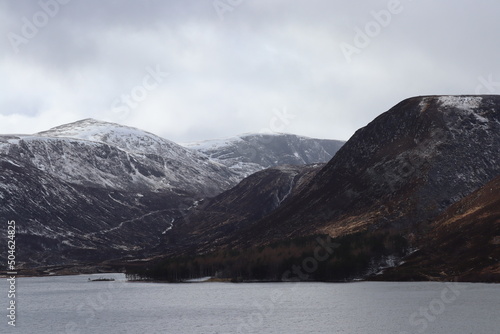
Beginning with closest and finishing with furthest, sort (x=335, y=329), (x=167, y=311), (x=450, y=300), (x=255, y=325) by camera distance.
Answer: (x=335, y=329), (x=255, y=325), (x=450, y=300), (x=167, y=311)

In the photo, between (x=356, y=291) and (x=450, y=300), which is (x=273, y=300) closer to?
(x=356, y=291)

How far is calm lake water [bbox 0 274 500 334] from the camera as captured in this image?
121062 millimetres

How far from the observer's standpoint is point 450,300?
154 meters

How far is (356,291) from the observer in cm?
19262

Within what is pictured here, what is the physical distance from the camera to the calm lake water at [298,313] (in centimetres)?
12106

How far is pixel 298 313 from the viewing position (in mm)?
147000

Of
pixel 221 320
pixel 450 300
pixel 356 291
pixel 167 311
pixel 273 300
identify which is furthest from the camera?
pixel 356 291

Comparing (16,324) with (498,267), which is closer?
(16,324)

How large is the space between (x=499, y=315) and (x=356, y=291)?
238ft

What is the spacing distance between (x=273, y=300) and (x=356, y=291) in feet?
91.5

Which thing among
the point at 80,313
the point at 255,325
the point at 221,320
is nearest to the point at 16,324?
the point at 80,313

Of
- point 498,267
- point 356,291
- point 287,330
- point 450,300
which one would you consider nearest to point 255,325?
point 287,330

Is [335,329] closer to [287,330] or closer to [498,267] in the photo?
[287,330]

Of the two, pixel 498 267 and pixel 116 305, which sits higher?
pixel 116 305
